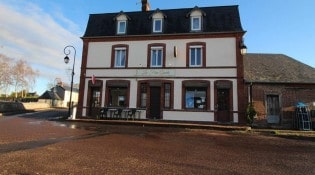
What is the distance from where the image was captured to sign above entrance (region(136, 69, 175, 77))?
19.5 meters

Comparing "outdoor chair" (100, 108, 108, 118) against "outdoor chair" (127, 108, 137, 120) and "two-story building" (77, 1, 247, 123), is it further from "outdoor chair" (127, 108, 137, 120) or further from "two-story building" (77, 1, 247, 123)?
"outdoor chair" (127, 108, 137, 120)

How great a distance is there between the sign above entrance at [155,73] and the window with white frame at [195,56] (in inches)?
65.2

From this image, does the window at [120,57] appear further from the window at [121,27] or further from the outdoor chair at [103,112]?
the outdoor chair at [103,112]

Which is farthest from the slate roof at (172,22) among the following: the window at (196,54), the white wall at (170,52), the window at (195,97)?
the window at (195,97)

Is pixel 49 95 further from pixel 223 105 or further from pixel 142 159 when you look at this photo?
pixel 142 159

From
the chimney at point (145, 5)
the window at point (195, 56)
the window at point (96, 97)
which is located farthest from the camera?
the chimney at point (145, 5)

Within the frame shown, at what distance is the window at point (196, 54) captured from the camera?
1915 cm

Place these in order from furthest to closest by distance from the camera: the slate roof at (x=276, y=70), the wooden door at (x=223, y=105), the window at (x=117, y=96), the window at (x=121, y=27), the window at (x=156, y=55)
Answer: the window at (x=121, y=27) → the window at (x=117, y=96) → the window at (x=156, y=55) → the slate roof at (x=276, y=70) → the wooden door at (x=223, y=105)

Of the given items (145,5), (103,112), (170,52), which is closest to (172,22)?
(170,52)

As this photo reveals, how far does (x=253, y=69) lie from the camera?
783 inches

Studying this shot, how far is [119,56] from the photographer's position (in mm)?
20828

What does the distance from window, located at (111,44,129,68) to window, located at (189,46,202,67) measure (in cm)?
523

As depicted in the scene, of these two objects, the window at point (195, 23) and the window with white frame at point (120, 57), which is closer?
the window at point (195, 23)

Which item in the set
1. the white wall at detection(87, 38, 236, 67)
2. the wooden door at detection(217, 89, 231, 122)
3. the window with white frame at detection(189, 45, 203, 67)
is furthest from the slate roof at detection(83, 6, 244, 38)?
the wooden door at detection(217, 89, 231, 122)
